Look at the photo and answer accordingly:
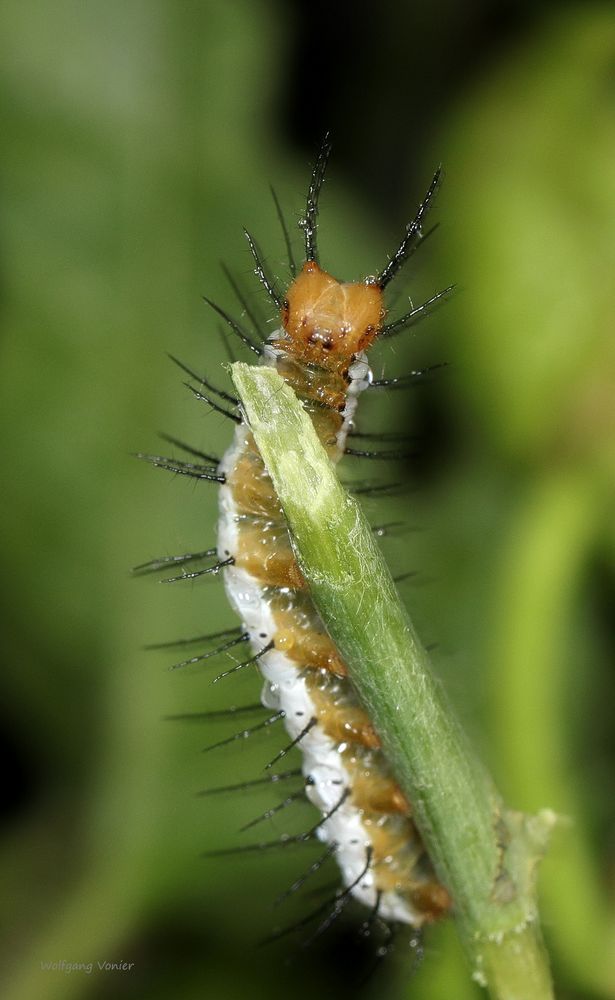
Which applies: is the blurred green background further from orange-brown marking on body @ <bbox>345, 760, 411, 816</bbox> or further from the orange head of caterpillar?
the orange head of caterpillar

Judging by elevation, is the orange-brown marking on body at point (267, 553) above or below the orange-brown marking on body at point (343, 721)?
above

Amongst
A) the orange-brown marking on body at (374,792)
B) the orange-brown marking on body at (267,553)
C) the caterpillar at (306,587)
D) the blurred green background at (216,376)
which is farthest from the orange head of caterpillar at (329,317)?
the blurred green background at (216,376)

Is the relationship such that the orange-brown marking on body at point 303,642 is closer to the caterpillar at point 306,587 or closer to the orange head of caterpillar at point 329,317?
the caterpillar at point 306,587

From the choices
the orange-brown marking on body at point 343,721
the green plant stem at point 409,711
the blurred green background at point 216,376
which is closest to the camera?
the green plant stem at point 409,711

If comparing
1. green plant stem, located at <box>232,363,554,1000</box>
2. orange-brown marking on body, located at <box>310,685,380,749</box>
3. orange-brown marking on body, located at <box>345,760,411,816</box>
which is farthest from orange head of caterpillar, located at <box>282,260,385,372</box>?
orange-brown marking on body, located at <box>345,760,411,816</box>

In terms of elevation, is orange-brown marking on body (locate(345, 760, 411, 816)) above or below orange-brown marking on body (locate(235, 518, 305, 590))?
below

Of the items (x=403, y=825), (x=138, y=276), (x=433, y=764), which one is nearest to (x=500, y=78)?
(x=138, y=276)

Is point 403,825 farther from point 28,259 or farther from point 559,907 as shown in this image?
point 28,259

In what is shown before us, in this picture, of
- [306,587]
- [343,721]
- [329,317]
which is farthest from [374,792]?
[329,317]
